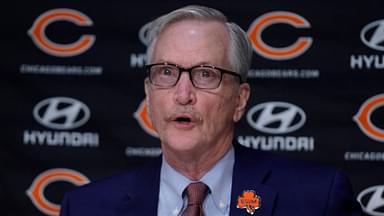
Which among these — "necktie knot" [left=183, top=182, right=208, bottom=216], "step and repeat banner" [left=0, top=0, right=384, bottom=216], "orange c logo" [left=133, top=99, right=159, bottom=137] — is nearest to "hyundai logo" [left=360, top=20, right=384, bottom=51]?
"step and repeat banner" [left=0, top=0, right=384, bottom=216]

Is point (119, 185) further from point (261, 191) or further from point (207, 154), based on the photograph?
point (261, 191)

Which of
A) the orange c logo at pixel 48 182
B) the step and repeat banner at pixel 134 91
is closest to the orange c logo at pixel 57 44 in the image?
the step and repeat banner at pixel 134 91

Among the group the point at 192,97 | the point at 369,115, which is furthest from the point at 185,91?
the point at 369,115

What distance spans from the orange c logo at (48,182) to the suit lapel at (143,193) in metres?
1.27

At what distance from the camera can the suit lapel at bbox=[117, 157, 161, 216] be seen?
2529 mm

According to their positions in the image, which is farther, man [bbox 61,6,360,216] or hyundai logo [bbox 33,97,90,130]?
hyundai logo [bbox 33,97,90,130]

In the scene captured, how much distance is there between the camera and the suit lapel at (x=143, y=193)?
2529mm

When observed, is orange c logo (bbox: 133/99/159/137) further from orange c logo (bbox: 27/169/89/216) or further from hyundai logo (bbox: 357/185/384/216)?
hyundai logo (bbox: 357/185/384/216)

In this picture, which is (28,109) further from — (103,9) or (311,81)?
(311,81)

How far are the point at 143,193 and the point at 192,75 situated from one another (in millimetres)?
446

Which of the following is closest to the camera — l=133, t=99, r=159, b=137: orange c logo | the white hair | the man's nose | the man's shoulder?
the man's nose

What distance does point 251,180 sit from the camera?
2.50m

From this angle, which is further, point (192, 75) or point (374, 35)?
point (374, 35)

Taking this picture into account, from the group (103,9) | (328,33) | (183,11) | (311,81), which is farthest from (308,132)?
(183,11)
